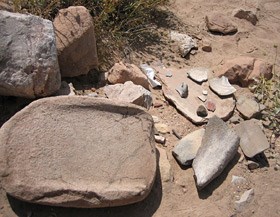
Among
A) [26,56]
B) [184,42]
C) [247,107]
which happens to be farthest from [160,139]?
[184,42]

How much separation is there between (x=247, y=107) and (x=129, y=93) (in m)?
1.01

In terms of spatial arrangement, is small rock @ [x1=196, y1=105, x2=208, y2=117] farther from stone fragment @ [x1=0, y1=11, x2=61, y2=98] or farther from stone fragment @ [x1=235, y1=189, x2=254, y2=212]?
stone fragment @ [x1=0, y1=11, x2=61, y2=98]

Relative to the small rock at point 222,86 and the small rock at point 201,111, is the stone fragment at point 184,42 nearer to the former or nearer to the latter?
the small rock at point 222,86

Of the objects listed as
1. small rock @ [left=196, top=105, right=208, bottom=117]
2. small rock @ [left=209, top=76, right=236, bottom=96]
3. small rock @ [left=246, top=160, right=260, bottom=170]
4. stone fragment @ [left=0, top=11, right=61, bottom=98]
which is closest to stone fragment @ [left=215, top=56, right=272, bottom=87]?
small rock @ [left=209, top=76, right=236, bottom=96]

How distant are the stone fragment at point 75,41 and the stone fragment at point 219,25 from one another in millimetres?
1558

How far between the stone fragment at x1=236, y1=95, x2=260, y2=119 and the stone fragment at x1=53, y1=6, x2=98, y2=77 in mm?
1229

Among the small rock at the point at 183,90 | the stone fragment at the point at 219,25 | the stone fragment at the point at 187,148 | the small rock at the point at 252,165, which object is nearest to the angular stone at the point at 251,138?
the small rock at the point at 252,165

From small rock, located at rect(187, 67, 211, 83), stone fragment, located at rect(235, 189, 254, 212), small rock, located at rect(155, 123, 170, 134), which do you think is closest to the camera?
stone fragment, located at rect(235, 189, 254, 212)

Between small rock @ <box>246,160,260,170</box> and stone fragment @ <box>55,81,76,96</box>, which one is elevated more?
stone fragment @ <box>55,81,76,96</box>

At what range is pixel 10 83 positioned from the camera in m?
2.83

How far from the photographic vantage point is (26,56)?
9.39ft

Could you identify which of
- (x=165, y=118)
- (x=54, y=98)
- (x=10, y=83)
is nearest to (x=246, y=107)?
(x=165, y=118)

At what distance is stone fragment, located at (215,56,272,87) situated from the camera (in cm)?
386

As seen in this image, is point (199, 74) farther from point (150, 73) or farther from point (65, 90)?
point (65, 90)
